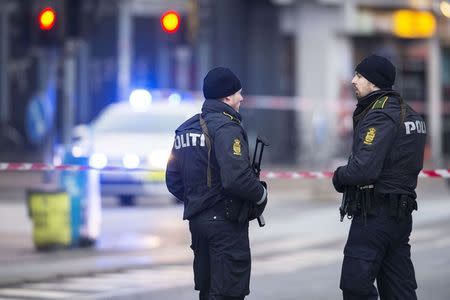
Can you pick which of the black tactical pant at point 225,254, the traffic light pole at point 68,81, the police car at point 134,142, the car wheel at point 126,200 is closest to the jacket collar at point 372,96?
the black tactical pant at point 225,254

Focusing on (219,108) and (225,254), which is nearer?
(225,254)

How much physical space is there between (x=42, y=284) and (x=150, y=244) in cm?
389

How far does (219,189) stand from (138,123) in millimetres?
14494

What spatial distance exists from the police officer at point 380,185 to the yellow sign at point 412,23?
29835 millimetres

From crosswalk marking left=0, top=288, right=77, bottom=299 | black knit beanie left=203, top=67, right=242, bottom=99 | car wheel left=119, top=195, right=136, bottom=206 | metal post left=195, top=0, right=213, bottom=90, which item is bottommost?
car wheel left=119, top=195, right=136, bottom=206

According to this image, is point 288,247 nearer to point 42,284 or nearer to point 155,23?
point 42,284

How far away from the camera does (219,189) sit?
783cm

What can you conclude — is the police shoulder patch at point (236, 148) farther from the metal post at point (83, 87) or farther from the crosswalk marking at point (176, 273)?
the metal post at point (83, 87)

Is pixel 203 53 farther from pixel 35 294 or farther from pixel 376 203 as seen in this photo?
pixel 376 203

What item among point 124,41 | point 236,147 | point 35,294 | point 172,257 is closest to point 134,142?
point 172,257

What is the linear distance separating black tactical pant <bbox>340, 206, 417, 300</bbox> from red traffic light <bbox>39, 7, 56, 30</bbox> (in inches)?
335

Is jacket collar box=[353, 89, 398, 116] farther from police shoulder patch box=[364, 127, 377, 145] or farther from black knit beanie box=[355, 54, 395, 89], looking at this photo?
police shoulder patch box=[364, 127, 377, 145]

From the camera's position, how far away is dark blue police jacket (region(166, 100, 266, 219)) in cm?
767

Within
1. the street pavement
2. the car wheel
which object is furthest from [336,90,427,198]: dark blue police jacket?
the car wheel
